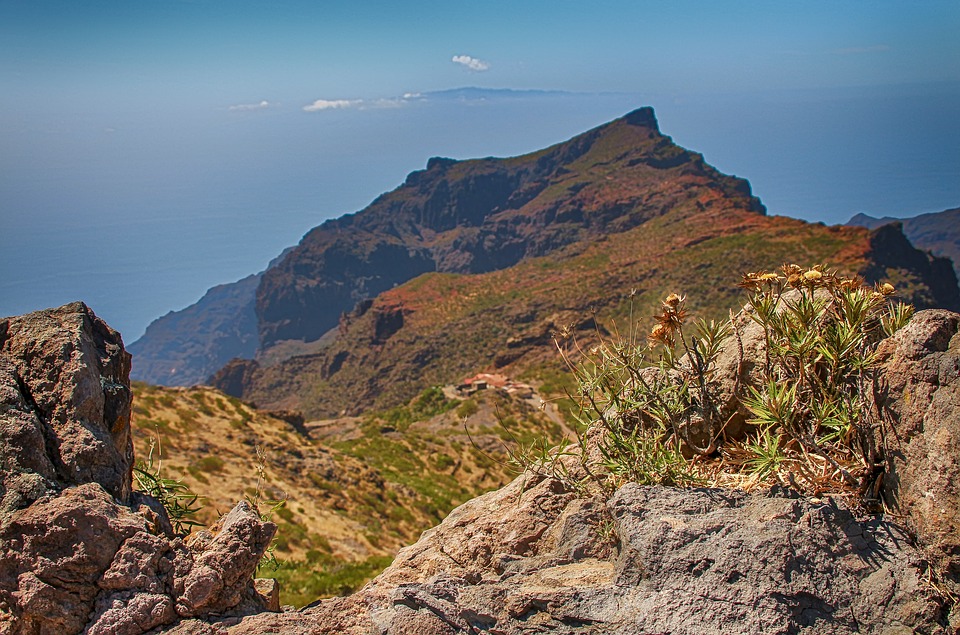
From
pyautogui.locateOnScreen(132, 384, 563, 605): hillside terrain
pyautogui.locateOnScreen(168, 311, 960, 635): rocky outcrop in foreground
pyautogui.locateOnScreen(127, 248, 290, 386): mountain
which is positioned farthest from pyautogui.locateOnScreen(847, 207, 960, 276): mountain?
pyautogui.locateOnScreen(127, 248, 290, 386): mountain

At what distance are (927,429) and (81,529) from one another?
11.4ft

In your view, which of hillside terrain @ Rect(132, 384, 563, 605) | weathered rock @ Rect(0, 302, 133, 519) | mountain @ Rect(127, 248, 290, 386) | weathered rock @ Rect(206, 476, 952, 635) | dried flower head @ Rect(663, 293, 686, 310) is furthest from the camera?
mountain @ Rect(127, 248, 290, 386)

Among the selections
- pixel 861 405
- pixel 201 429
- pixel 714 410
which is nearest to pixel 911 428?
pixel 861 405

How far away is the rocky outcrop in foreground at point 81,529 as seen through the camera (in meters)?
2.58

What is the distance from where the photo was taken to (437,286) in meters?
72.4

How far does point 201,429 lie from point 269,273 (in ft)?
488

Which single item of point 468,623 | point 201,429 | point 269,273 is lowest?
point 269,273

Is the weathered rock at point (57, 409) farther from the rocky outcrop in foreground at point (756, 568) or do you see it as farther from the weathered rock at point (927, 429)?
the weathered rock at point (927, 429)

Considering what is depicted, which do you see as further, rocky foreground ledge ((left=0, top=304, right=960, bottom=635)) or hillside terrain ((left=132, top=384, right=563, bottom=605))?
hillside terrain ((left=132, top=384, right=563, bottom=605))

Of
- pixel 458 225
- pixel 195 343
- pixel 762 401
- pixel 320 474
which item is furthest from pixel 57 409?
pixel 195 343

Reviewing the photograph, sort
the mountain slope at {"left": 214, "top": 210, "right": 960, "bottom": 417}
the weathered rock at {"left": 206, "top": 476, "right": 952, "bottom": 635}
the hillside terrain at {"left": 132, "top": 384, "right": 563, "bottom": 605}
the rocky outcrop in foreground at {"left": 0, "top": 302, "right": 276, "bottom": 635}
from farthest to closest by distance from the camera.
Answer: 1. the mountain slope at {"left": 214, "top": 210, "right": 960, "bottom": 417}
2. the hillside terrain at {"left": 132, "top": 384, "right": 563, "bottom": 605}
3. the rocky outcrop in foreground at {"left": 0, "top": 302, "right": 276, "bottom": 635}
4. the weathered rock at {"left": 206, "top": 476, "right": 952, "bottom": 635}

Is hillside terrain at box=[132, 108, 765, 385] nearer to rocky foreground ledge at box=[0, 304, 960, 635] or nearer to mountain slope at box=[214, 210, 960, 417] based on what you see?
mountain slope at box=[214, 210, 960, 417]

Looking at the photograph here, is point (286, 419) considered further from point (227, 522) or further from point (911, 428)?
point (911, 428)

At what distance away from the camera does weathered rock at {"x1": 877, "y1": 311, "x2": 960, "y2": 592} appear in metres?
2.31
